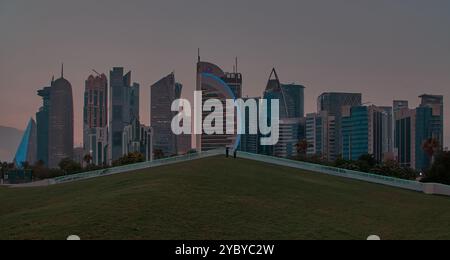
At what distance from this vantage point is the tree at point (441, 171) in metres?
57.8

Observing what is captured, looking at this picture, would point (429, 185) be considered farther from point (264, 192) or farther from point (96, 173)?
point (96, 173)

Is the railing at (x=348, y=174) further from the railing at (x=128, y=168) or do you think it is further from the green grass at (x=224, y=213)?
the green grass at (x=224, y=213)

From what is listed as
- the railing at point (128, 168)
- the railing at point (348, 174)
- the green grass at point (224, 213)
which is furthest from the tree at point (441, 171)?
the railing at point (128, 168)

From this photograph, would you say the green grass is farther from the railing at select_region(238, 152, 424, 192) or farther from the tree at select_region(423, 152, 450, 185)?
the tree at select_region(423, 152, 450, 185)

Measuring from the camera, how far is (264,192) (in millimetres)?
31047

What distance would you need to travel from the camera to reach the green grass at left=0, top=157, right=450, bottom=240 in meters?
20.2

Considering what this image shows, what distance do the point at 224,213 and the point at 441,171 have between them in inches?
1630

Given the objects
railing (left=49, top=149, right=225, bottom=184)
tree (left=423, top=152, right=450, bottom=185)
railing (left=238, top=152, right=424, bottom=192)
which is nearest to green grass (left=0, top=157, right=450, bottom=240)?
railing (left=238, top=152, right=424, bottom=192)

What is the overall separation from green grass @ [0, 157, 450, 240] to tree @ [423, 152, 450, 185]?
21.2 m

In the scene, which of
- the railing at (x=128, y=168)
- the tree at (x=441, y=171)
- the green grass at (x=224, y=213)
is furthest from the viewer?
the tree at (x=441, y=171)

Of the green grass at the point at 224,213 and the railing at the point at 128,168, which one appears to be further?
the railing at the point at 128,168

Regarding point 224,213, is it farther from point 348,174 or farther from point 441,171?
point 441,171

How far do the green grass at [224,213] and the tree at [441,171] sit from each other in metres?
21.2
